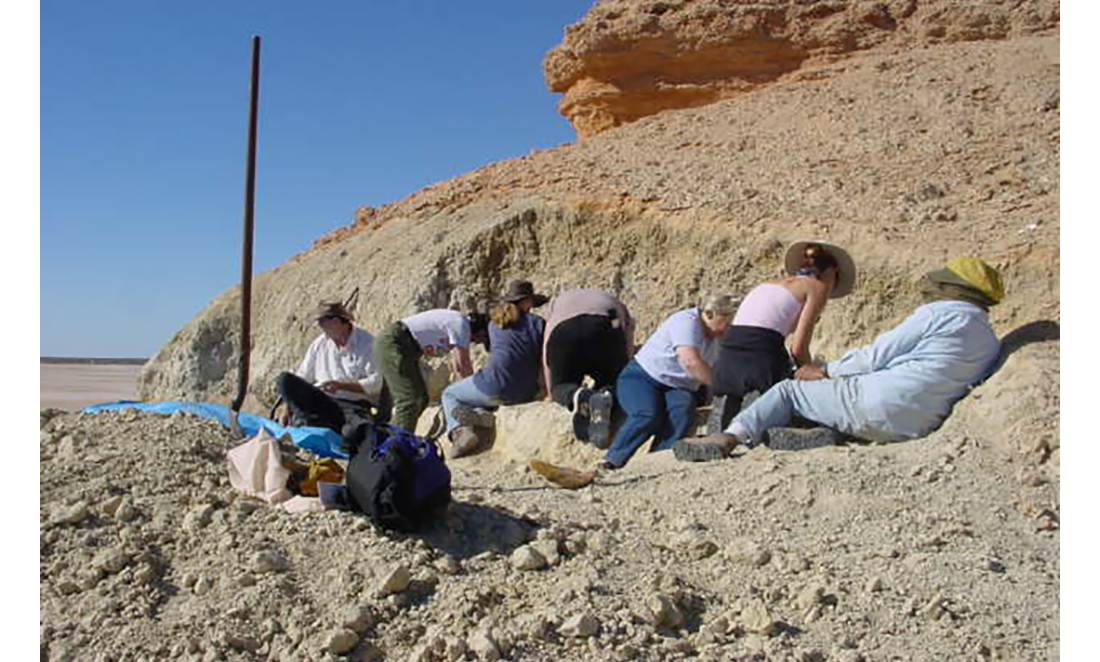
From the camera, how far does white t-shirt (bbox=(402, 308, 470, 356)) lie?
7.14 m

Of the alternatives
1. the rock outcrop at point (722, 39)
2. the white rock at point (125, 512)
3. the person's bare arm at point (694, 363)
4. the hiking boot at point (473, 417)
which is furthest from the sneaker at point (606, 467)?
the rock outcrop at point (722, 39)

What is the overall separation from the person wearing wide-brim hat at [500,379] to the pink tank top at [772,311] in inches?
66.3

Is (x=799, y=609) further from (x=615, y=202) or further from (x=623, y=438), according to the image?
(x=615, y=202)

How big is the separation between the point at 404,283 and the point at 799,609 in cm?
757

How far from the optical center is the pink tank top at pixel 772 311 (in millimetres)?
5910

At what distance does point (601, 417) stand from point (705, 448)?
122cm

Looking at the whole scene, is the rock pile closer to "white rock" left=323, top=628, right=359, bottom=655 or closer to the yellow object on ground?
"white rock" left=323, top=628, right=359, bottom=655

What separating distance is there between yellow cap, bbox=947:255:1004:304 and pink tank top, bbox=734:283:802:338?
0.94 metres

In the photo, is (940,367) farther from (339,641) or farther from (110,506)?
(110,506)

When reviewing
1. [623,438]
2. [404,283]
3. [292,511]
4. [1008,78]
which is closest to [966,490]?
[623,438]

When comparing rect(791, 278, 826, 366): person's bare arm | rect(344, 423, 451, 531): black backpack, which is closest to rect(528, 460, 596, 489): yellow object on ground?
rect(344, 423, 451, 531): black backpack

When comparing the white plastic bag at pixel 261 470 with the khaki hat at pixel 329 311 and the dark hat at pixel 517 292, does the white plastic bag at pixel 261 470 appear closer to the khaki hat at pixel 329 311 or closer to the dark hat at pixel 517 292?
the khaki hat at pixel 329 311

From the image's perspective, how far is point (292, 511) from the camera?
4438mm

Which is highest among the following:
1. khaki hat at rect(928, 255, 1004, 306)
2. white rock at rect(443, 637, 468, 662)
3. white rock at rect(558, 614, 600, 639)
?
khaki hat at rect(928, 255, 1004, 306)
